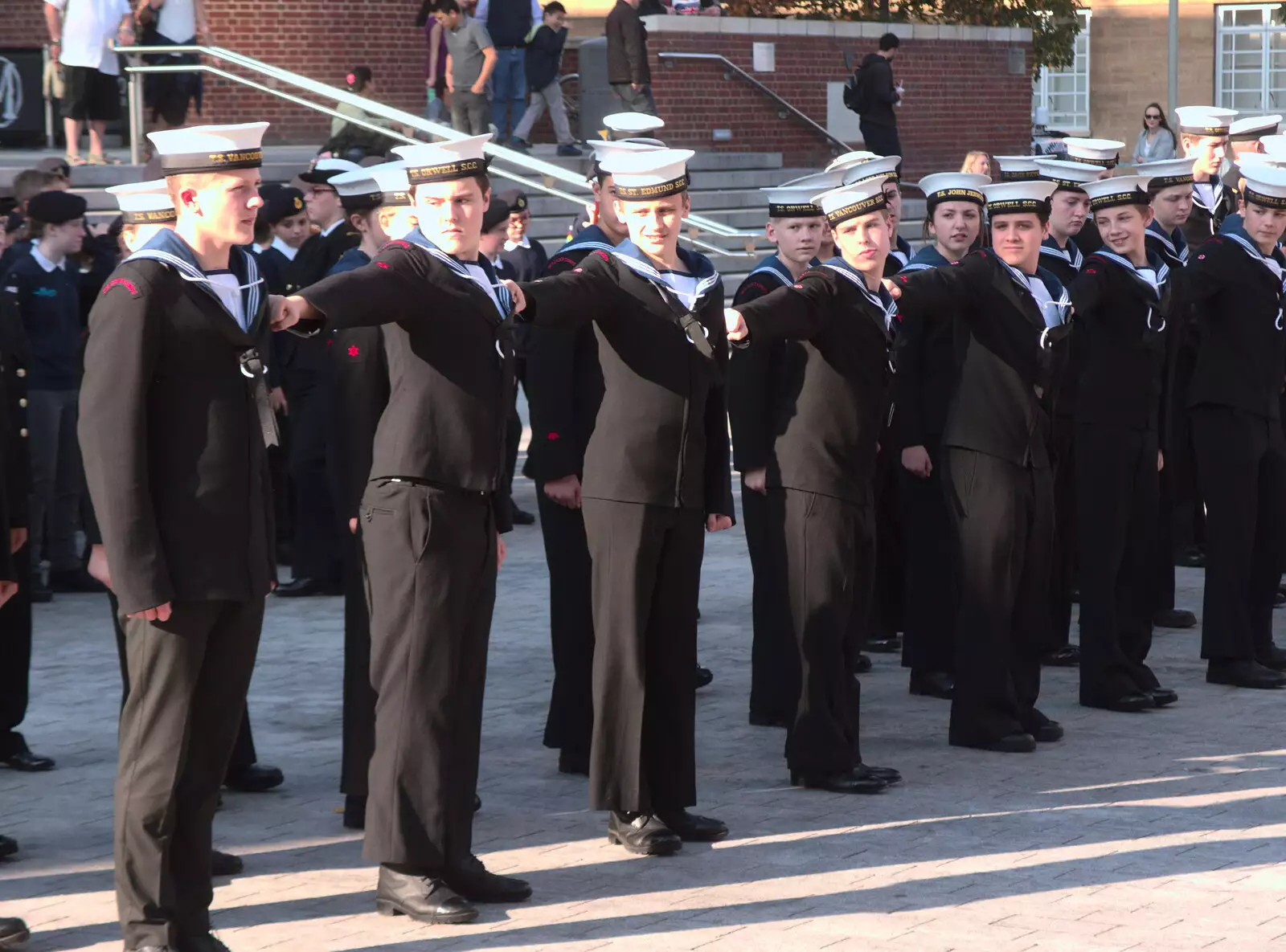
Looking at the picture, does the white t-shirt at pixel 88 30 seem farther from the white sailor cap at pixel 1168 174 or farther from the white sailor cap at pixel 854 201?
the white sailor cap at pixel 854 201

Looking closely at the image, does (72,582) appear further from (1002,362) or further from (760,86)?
(760,86)

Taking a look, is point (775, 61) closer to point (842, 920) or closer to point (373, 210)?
point (373, 210)

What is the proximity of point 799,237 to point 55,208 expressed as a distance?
421cm

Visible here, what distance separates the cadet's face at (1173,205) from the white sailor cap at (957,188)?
209cm

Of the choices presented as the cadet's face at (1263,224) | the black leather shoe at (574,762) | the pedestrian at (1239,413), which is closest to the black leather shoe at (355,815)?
the black leather shoe at (574,762)

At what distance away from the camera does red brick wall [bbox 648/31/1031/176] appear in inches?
901

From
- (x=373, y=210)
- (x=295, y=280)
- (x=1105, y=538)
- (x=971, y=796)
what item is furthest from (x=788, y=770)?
(x=295, y=280)

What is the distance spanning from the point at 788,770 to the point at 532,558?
4.58 meters

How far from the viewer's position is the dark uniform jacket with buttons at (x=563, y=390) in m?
6.94

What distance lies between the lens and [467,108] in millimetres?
18797

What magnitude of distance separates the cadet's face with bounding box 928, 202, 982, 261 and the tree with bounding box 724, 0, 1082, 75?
18.2 meters

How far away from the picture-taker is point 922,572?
27.9ft

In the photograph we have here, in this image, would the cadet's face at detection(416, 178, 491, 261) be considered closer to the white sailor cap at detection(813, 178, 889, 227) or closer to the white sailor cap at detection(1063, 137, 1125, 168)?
the white sailor cap at detection(813, 178, 889, 227)

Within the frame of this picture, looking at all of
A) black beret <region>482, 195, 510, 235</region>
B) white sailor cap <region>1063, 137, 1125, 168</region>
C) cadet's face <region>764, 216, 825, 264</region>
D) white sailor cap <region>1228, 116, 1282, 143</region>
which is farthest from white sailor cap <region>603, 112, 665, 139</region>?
white sailor cap <region>1228, 116, 1282, 143</region>
